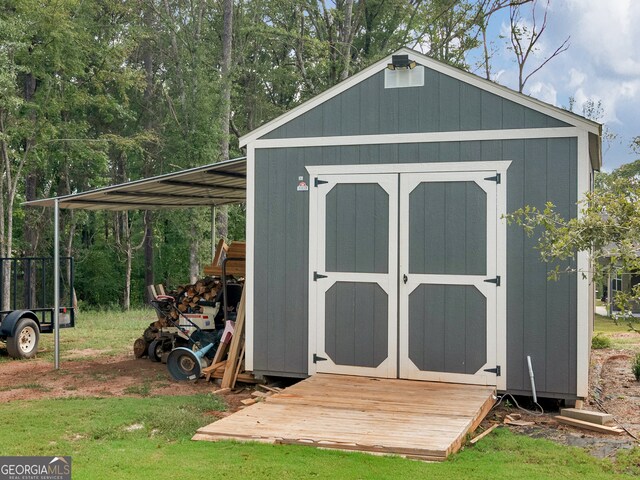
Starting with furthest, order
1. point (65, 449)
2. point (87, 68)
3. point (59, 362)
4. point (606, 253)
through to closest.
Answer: point (87, 68) < point (59, 362) < point (65, 449) < point (606, 253)

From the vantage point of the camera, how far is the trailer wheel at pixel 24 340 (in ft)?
34.2

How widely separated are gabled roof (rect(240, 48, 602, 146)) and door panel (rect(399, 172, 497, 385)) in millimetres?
813

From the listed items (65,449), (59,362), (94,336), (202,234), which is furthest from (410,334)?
(202,234)

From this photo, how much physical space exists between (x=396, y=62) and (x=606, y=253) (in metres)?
3.35

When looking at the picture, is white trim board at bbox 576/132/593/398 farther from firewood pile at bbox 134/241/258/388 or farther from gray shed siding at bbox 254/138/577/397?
firewood pile at bbox 134/241/258/388

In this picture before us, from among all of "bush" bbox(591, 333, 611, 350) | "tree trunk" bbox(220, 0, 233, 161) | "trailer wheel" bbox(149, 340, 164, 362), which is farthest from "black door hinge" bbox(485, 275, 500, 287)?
"tree trunk" bbox(220, 0, 233, 161)

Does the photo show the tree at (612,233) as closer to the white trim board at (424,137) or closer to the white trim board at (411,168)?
the white trim board at (424,137)

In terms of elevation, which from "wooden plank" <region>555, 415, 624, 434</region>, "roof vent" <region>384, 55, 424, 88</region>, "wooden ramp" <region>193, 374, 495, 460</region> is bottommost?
"wooden plank" <region>555, 415, 624, 434</region>

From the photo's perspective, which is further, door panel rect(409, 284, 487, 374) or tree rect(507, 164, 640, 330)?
door panel rect(409, 284, 487, 374)

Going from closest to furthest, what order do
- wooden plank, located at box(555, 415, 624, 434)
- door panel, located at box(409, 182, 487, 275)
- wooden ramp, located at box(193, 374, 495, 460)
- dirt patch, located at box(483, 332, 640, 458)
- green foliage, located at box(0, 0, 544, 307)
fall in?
wooden ramp, located at box(193, 374, 495, 460) < dirt patch, located at box(483, 332, 640, 458) < wooden plank, located at box(555, 415, 624, 434) < door panel, located at box(409, 182, 487, 275) < green foliage, located at box(0, 0, 544, 307)

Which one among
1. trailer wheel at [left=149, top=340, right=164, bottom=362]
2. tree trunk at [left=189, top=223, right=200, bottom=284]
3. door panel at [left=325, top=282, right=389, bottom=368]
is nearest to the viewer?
door panel at [left=325, top=282, right=389, bottom=368]

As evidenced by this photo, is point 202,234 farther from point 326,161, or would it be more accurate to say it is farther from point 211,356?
point 326,161

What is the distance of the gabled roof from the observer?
6.92 metres

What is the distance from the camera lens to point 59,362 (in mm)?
10078
